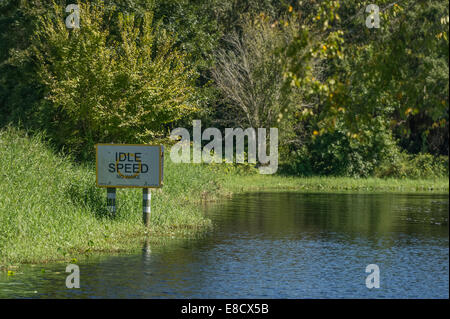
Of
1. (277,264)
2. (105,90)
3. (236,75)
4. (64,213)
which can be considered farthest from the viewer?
(236,75)

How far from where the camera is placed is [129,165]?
787 inches

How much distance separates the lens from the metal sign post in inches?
779

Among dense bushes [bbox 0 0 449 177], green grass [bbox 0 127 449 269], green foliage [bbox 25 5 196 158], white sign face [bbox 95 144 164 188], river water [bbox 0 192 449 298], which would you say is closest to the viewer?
dense bushes [bbox 0 0 449 177]

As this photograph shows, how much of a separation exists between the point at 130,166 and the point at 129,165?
0.14 feet

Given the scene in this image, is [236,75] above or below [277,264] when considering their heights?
above

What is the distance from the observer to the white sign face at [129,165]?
779 inches

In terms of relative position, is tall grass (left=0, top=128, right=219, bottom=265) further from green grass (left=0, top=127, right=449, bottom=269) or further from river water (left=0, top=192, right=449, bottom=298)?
river water (left=0, top=192, right=449, bottom=298)

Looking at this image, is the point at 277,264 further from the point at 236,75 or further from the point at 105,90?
the point at 236,75

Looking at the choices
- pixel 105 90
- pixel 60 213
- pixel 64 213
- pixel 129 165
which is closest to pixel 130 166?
pixel 129 165

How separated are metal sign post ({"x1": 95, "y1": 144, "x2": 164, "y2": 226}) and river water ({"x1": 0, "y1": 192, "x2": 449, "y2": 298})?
2101 mm

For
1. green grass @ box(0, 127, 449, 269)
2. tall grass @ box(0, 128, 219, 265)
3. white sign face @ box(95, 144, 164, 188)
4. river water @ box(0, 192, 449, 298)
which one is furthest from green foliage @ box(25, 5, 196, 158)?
white sign face @ box(95, 144, 164, 188)
